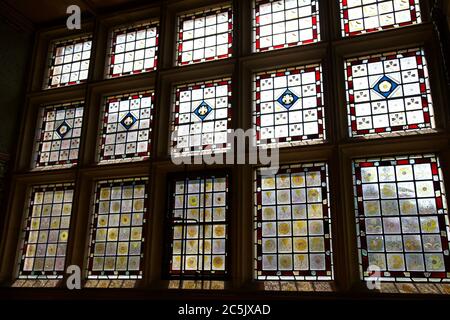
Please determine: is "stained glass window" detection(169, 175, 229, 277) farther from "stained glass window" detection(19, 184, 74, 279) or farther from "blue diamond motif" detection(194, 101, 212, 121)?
"stained glass window" detection(19, 184, 74, 279)

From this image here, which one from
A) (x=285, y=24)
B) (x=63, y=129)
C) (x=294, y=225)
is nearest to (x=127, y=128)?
(x=63, y=129)

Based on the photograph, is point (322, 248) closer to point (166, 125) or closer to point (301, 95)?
point (301, 95)

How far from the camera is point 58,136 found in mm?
4949

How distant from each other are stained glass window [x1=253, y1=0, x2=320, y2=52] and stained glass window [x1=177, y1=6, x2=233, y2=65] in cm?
32

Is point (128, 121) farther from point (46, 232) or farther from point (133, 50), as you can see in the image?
point (46, 232)

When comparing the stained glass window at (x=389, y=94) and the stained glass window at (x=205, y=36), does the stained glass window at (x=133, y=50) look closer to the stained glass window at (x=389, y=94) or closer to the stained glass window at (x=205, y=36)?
the stained glass window at (x=205, y=36)

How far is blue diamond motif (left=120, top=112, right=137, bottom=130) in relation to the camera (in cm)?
464

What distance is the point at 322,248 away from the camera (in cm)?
357

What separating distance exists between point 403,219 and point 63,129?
3702mm

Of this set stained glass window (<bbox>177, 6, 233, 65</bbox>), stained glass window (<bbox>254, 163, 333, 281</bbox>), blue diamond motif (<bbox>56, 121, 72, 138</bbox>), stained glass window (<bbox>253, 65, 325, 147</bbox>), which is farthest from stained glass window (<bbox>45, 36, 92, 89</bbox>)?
stained glass window (<bbox>254, 163, 333, 281</bbox>)

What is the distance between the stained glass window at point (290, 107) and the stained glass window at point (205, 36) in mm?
617

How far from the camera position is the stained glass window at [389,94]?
3.64m
